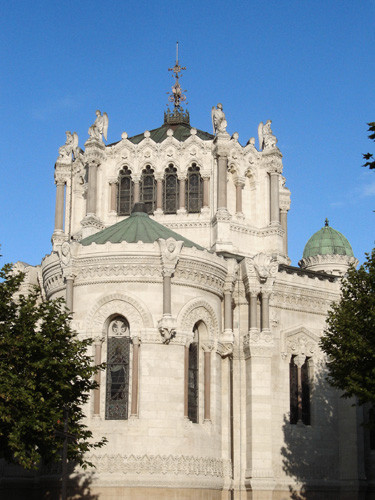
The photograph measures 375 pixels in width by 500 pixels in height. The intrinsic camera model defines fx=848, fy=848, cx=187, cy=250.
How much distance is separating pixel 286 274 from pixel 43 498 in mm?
16680

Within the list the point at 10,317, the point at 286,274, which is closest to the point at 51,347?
the point at 10,317

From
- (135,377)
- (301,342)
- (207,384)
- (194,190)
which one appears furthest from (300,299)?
(135,377)

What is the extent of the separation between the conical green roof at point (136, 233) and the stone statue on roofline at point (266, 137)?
10.8 m

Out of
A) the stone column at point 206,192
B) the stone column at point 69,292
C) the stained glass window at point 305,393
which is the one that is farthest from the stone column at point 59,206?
the stained glass window at point 305,393

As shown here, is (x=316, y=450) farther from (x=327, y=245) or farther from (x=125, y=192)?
(x=125, y=192)

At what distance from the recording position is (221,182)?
153 ft

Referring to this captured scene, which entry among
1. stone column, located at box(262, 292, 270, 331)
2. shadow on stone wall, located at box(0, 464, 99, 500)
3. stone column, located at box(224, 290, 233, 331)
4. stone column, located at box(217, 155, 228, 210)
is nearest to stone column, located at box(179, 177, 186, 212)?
stone column, located at box(217, 155, 228, 210)

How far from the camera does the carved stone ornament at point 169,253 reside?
3878 cm

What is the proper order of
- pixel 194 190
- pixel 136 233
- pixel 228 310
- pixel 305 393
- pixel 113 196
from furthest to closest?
pixel 113 196 < pixel 194 190 < pixel 305 393 < pixel 228 310 < pixel 136 233

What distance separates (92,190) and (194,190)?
5.83 m

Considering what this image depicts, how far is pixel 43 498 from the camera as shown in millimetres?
38812

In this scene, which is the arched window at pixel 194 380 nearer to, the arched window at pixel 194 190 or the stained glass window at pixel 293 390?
the stained glass window at pixel 293 390

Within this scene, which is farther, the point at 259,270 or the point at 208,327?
the point at 259,270

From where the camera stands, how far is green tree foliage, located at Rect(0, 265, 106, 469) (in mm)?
28369
